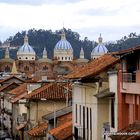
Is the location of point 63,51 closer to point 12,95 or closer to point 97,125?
point 12,95

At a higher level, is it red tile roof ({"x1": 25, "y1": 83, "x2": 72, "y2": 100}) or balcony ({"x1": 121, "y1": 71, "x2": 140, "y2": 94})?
balcony ({"x1": 121, "y1": 71, "x2": 140, "y2": 94})

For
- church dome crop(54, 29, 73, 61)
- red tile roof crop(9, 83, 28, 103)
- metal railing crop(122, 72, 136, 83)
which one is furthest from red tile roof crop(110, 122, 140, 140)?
church dome crop(54, 29, 73, 61)

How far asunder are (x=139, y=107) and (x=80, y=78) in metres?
8.37

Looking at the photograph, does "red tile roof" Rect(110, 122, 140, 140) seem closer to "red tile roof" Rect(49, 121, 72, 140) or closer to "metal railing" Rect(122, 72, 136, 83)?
"metal railing" Rect(122, 72, 136, 83)

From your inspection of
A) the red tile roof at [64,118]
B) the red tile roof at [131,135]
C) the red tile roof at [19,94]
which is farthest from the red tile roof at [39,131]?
the red tile roof at [131,135]

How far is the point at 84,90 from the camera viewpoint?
32.7m

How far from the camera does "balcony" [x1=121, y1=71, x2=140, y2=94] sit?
74.6 feet

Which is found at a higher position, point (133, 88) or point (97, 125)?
point (133, 88)

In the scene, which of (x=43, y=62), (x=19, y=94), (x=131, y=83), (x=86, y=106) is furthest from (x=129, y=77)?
(x=43, y=62)

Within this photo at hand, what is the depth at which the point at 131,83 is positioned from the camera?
76.4 feet

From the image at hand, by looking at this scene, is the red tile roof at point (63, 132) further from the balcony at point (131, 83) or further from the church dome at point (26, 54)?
the church dome at point (26, 54)

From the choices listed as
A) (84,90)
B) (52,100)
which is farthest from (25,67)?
(84,90)

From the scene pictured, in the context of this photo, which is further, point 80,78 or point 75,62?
point 75,62

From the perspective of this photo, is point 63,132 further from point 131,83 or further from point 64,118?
point 131,83
